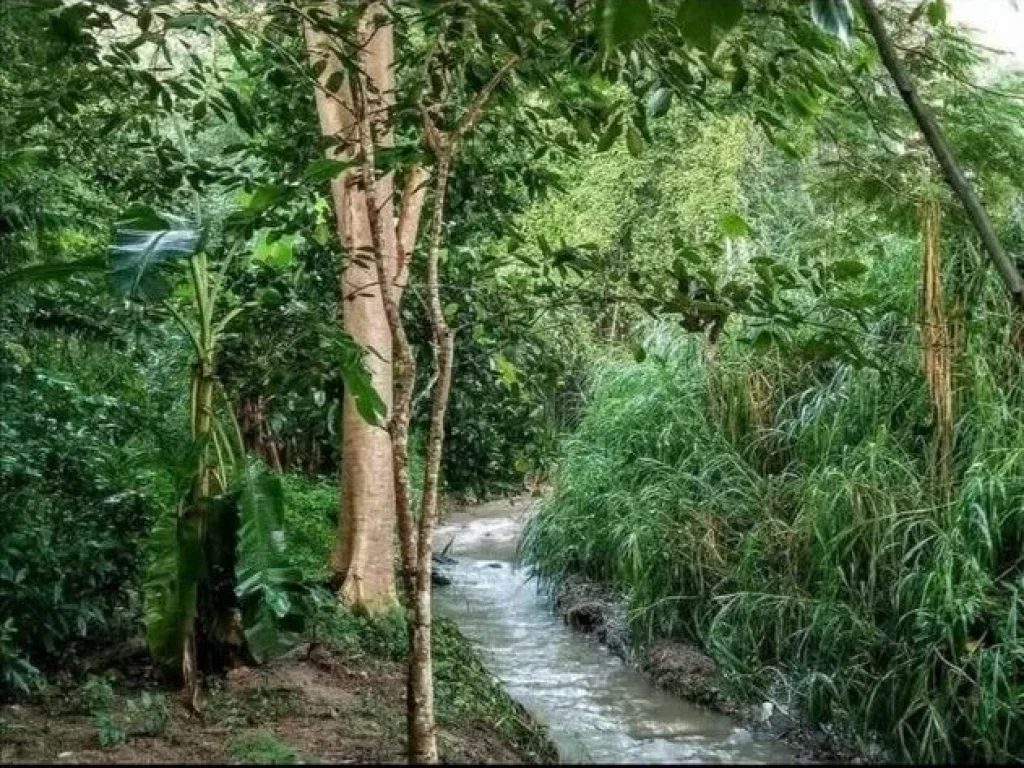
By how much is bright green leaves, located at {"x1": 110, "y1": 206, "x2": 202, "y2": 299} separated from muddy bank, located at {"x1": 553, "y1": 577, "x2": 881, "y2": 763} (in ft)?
10.7

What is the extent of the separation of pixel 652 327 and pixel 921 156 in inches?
160

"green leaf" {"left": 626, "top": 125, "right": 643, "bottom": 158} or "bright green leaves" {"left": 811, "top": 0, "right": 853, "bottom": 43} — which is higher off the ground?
"green leaf" {"left": 626, "top": 125, "right": 643, "bottom": 158}

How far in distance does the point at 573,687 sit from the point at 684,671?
1.97 ft

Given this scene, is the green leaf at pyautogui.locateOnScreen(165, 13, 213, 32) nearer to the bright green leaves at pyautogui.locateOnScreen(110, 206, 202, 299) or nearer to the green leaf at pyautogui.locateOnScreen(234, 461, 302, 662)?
the bright green leaves at pyautogui.locateOnScreen(110, 206, 202, 299)

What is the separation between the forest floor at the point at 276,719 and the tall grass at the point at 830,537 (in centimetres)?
148

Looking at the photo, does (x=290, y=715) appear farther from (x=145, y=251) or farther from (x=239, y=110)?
(x=239, y=110)

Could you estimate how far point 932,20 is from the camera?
9.70ft

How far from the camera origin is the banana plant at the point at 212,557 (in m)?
3.64

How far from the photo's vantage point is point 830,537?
541cm

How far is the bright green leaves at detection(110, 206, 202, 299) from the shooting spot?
2869 mm

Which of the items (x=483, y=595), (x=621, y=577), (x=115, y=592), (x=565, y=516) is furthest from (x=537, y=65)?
(x=483, y=595)

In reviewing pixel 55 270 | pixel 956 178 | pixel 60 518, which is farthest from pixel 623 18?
pixel 60 518

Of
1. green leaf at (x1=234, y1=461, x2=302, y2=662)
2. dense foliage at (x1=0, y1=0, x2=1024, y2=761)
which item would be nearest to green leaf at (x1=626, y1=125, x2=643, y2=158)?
dense foliage at (x1=0, y1=0, x2=1024, y2=761)

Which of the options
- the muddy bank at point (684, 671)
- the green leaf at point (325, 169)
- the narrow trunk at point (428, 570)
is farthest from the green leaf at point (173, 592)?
the muddy bank at point (684, 671)
